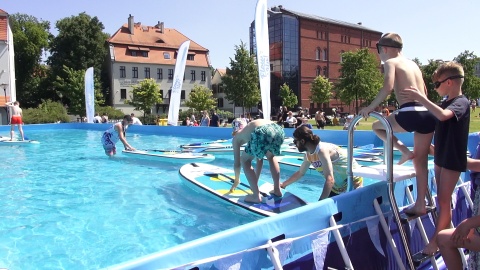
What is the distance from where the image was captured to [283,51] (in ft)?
188

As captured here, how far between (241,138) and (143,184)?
160 inches

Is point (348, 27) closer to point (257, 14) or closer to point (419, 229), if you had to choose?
point (257, 14)

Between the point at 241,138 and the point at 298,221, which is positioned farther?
the point at 241,138

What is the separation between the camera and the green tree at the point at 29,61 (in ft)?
175

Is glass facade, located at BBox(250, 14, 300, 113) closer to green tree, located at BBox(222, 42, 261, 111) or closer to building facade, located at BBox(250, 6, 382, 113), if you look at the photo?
Result: building facade, located at BBox(250, 6, 382, 113)

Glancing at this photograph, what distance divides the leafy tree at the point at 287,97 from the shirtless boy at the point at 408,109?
1975 inches

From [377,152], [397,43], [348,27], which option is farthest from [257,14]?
[348,27]

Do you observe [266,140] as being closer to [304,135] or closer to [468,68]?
[304,135]

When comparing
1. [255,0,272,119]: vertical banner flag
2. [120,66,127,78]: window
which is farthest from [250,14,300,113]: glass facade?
[255,0,272,119]: vertical banner flag

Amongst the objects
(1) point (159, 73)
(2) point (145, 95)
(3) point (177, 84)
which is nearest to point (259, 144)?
(3) point (177, 84)

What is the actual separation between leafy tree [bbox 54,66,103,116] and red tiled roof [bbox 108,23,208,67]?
238 inches

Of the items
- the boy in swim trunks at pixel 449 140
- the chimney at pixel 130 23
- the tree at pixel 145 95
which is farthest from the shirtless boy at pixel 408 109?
the chimney at pixel 130 23

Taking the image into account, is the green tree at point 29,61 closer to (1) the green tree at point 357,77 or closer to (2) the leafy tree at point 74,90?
(2) the leafy tree at point 74,90

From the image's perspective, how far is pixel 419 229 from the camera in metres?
3.31
